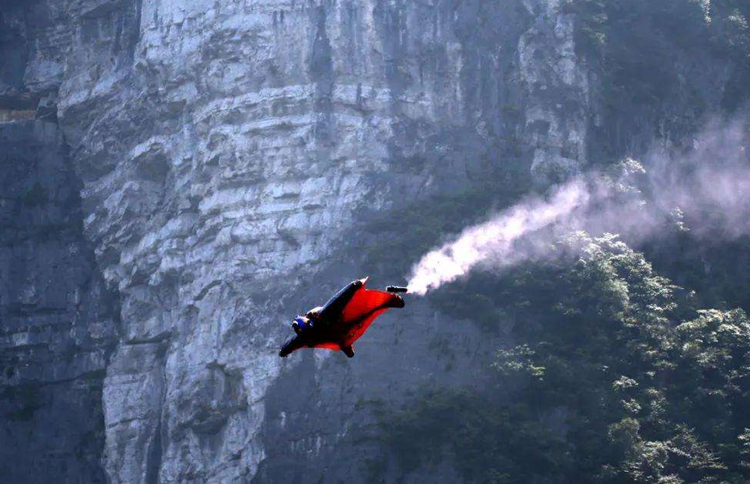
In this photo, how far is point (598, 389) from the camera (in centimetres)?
5716

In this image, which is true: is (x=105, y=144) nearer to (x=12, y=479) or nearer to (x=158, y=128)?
(x=158, y=128)

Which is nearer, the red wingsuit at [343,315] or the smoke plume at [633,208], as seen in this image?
the red wingsuit at [343,315]

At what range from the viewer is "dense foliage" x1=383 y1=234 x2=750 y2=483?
54281mm

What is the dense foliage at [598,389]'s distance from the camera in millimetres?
54281

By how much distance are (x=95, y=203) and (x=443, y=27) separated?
18342 mm

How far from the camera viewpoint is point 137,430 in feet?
212

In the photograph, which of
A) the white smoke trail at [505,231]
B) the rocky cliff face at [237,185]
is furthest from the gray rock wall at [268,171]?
the white smoke trail at [505,231]

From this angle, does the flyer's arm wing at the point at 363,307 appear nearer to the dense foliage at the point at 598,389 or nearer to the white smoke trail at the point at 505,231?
the dense foliage at the point at 598,389

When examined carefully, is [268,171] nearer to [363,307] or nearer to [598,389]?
[598,389]

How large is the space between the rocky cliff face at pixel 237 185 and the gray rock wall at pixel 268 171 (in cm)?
10

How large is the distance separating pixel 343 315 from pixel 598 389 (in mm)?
24883

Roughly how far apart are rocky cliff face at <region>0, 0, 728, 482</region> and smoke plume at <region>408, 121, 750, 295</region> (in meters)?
2.09

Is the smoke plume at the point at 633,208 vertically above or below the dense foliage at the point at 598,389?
above

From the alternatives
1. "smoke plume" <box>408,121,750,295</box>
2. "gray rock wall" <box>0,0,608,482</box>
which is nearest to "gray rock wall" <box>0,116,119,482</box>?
"gray rock wall" <box>0,0,608,482</box>
